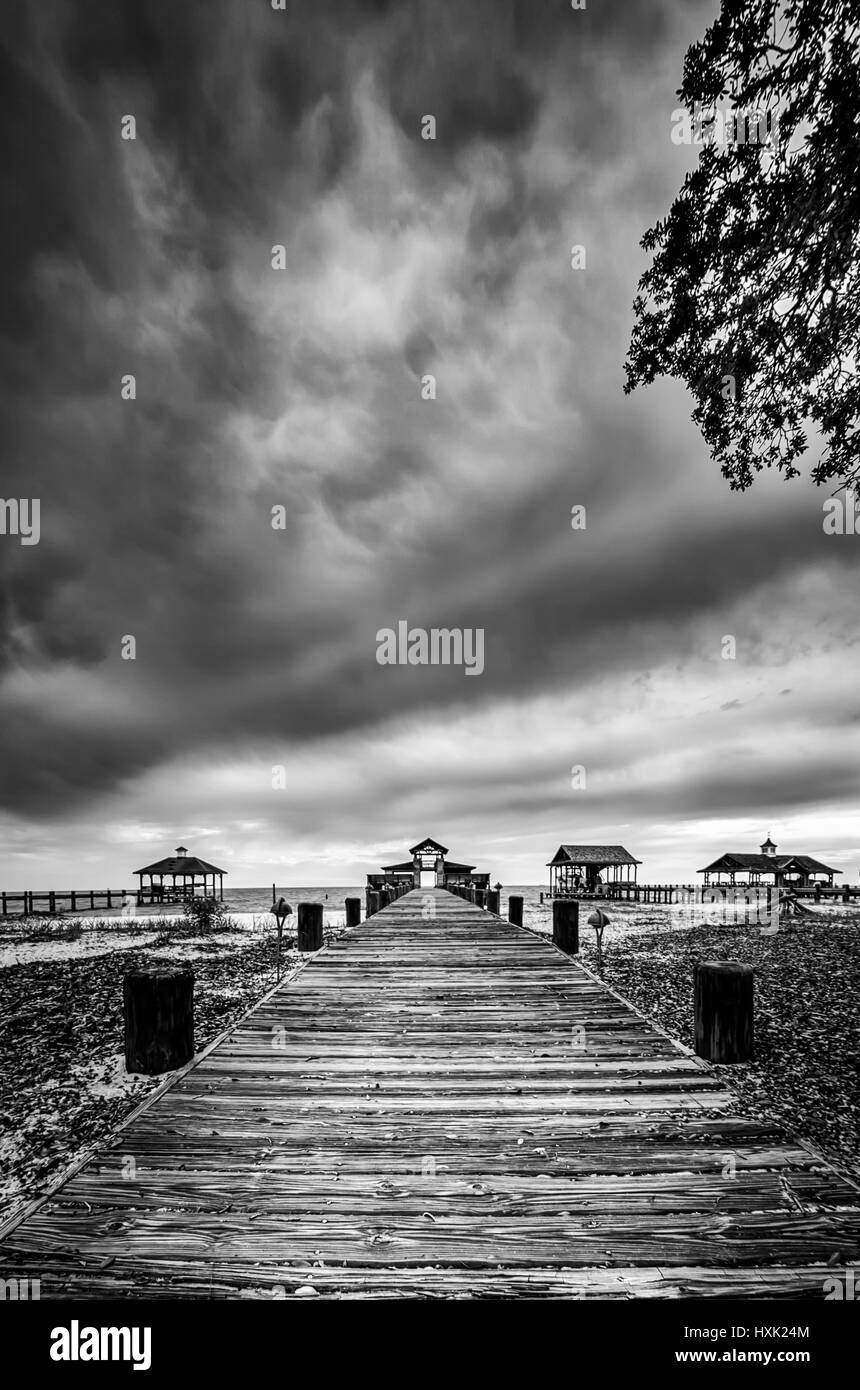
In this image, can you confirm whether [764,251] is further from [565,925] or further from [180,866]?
[180,866]

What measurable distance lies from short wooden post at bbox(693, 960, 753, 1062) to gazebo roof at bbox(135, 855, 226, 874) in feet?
182

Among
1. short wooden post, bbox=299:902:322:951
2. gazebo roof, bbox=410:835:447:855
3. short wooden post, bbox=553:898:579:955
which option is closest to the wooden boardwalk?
short wooden post, bbox=553:898:579:955

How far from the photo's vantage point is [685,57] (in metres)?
6.39

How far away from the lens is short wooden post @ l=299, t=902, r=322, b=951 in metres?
11.2

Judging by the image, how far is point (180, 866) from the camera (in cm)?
5375

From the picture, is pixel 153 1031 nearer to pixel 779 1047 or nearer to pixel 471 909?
pixel 779 1047

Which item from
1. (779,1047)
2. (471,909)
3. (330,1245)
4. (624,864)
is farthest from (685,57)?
(624,864)

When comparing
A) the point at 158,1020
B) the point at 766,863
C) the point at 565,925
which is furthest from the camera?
the point at 766,863

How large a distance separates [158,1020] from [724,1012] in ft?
14.9

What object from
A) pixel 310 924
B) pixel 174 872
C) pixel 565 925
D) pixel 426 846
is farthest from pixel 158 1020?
pixel 174 872

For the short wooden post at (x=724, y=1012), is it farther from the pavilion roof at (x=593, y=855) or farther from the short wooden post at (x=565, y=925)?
the pavilion roof at (x=593, y=855)

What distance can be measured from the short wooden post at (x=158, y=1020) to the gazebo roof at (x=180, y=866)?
5343 centimetres

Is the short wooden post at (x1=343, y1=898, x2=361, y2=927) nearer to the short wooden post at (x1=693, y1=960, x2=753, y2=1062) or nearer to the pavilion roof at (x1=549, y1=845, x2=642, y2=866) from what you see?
the short wooden post at (x1=693, y1=960, x2=753, y2=1062)

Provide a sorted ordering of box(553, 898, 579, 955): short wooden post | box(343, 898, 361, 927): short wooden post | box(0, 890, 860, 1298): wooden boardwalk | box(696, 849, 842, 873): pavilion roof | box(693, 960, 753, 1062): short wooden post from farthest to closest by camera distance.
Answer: box(696, 849, 842, 873): pavilion roof, box(343, 898, 361, 927): short wooden post, box(553, 898, 579, 955): short wooden post, box(693, 960, 753, 1062): short wooden post, box(0, 890, 860, 1298): wooden boardwalk
